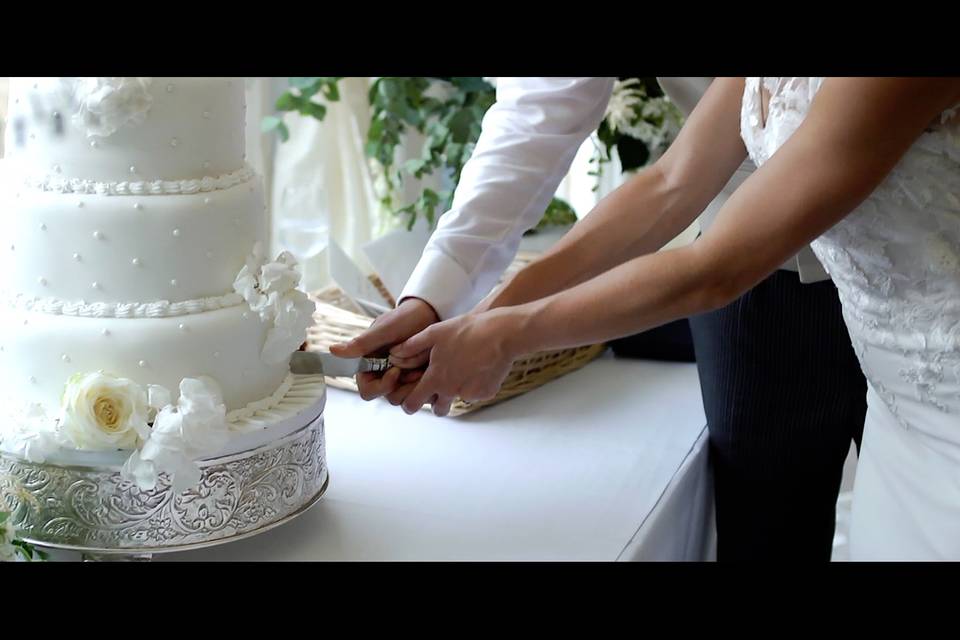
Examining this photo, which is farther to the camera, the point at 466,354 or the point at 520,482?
the point at 520,482

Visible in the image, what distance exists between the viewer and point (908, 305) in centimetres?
114

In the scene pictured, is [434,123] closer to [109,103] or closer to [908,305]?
[109,103]

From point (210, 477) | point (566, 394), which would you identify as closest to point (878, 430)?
point (566, 394)

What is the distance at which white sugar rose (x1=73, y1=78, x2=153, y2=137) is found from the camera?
1.11 m

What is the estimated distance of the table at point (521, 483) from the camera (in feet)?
4.19

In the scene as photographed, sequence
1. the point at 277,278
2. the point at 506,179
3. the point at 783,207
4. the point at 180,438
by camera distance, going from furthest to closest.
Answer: the point at 506,179 → the point at 277,278 → the point at 180,438 → the point at 783,207

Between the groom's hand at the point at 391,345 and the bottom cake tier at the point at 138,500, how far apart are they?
0.51 ft

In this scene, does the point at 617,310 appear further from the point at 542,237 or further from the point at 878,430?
the point at 542,237

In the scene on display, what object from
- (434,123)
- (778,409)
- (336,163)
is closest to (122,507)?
(778,409)

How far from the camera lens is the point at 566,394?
184 cm

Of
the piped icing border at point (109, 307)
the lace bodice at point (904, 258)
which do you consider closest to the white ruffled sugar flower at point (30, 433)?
the piped icing border at point (109, 307)

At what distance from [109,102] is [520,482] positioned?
728mm

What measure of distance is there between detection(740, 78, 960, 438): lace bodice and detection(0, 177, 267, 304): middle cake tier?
2.06ft
